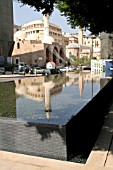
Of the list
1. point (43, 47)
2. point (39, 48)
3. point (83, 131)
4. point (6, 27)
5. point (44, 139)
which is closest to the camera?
point (44, 139)

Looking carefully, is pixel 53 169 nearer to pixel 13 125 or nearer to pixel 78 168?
pixel 78 168

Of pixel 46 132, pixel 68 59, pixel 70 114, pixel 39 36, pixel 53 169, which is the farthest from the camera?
pixel 39 36

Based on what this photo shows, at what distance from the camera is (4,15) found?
5584 cm

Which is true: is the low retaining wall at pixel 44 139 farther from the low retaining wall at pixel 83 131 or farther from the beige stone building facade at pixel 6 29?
the beige stone building facade at pixel 6 29

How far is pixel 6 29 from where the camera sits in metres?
57.2

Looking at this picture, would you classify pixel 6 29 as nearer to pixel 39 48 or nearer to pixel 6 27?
pixel 6 27

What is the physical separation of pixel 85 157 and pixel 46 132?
975 mm

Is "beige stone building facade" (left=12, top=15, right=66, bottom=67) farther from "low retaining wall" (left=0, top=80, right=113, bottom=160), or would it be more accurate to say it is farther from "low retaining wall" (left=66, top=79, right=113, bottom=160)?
"low retaining wall" (left=0, top=80, right=113, bottom=160)

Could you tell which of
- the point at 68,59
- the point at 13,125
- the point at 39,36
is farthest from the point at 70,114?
the point at 39,36

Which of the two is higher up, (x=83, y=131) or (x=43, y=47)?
(x=43, y=47)

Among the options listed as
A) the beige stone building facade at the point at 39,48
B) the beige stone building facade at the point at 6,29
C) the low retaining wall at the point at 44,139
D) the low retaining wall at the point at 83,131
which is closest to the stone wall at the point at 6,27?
the beige stone building facade at the point at 6,29

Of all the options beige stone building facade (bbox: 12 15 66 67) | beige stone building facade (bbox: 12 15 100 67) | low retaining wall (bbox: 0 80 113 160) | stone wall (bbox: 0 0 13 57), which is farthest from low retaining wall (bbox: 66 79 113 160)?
beige stone building facade (bbox: 12 15 66 67)

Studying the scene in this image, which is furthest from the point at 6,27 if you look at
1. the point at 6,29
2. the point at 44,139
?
the point at 44,139

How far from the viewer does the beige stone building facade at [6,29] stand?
54938mm
